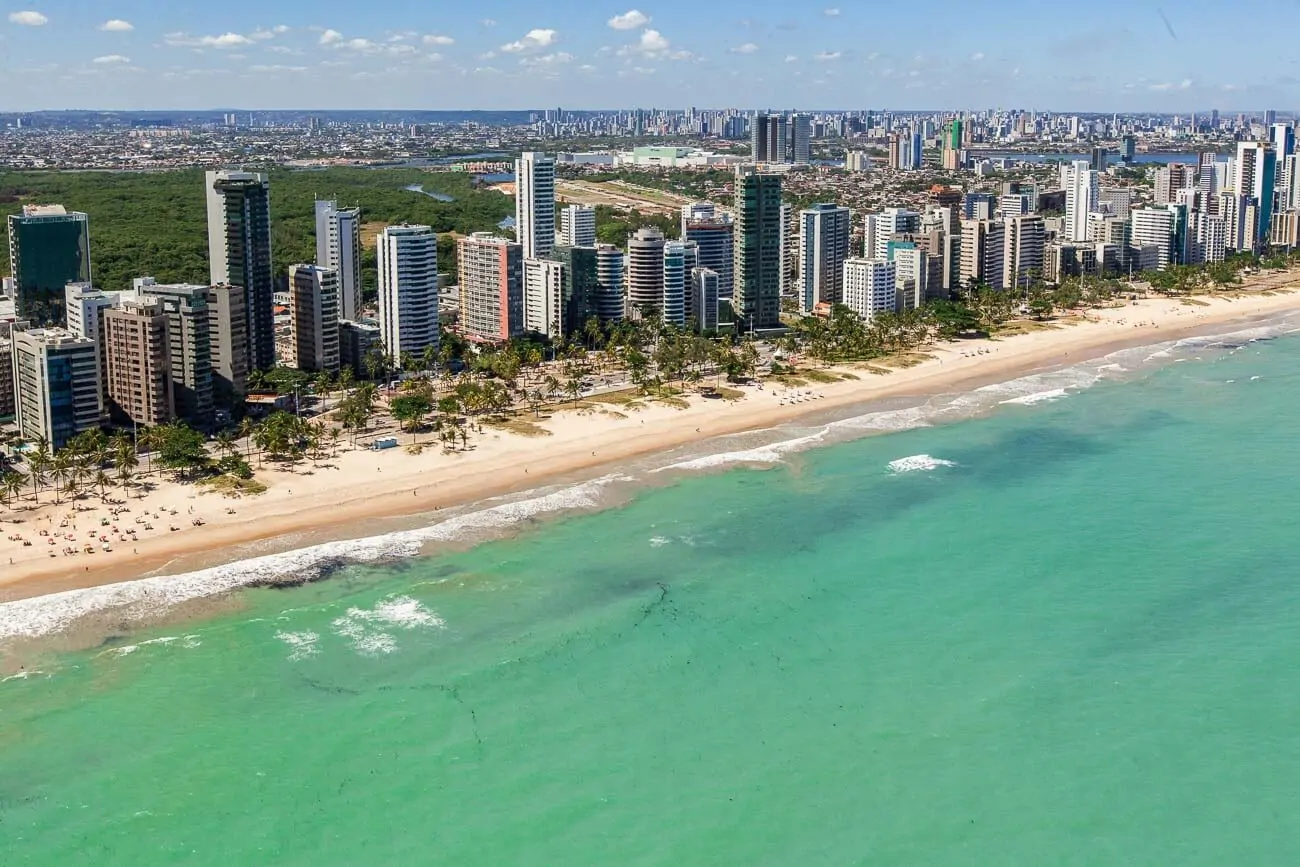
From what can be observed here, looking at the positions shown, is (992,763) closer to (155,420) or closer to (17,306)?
(155,420)

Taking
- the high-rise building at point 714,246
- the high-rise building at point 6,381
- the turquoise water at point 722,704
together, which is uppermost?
the high-rise building at point 714,246

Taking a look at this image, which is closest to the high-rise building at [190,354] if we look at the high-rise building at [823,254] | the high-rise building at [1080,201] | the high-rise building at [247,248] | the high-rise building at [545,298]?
the high-rise building at [247,248]

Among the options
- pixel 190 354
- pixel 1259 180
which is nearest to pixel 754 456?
pixel 190 354

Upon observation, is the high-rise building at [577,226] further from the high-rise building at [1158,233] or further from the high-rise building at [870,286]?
the high-rise building at [1158,233]

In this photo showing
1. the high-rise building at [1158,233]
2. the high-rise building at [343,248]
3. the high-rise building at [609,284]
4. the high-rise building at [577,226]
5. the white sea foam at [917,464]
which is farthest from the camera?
the high-rise building at [1158,233]

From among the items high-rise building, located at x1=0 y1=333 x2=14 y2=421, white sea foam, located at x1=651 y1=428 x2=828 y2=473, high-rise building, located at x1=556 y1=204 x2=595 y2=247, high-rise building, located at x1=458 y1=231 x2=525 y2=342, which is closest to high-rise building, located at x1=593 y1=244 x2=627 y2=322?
high-rise building, located at x1=458 y1=231 x2=525 y2=342

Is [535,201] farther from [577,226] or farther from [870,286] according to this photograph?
[870,286]

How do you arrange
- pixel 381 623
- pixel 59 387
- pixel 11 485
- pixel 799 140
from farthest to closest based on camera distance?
1. pixel 799 140
2. pixel 59 387
3. pixel 11 485
4. pixel 381 623
